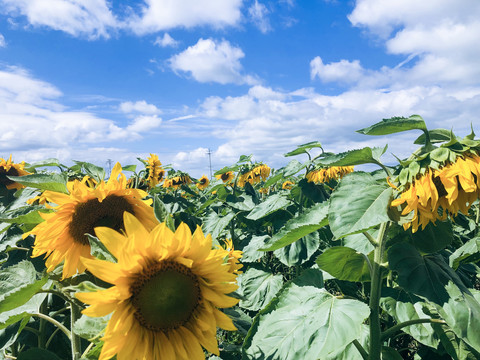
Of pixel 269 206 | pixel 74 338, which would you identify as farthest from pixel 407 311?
pixel 74 338

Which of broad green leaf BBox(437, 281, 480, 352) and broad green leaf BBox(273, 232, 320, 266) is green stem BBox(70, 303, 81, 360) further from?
broad green leaf BBox(273, 232, 320, 266)

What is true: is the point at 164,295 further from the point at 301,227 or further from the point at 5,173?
the point at 5,173

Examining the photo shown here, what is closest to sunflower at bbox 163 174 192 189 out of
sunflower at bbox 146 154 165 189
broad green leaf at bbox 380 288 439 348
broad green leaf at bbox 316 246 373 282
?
sunflower at bbox 146 154 165 189

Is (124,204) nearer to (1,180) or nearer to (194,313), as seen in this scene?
(194,313)

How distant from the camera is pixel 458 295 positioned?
1324mm

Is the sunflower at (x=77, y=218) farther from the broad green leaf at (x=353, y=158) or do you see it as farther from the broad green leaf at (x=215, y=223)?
the broad green leaf at (x=215, y=223)

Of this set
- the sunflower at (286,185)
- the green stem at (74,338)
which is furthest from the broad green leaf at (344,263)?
the sunflower at (286,185)

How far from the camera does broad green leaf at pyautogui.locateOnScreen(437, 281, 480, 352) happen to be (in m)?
1.25

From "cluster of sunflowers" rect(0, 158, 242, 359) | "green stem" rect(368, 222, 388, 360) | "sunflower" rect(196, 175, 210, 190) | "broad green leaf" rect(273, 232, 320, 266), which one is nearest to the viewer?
"cluster of sunflowers" rect(0, 158, 242, 359)

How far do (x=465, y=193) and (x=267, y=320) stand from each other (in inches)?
37.6

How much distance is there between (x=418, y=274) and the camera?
1.38 metres

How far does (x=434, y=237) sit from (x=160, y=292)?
3.72 ft

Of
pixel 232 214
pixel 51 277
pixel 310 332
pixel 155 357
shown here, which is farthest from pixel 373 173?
pixel 232 214

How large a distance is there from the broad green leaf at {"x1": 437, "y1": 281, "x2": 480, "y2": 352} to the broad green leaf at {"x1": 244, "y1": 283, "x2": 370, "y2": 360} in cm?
30
